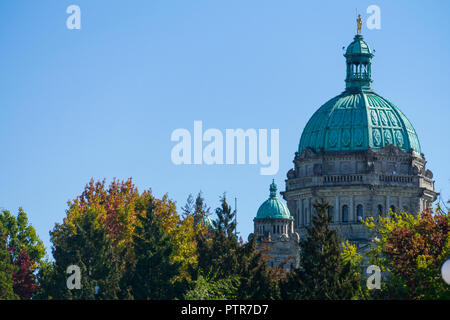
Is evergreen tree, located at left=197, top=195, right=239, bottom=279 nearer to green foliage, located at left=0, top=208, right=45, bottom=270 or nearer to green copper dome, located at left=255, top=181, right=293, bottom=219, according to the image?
green foliage, located at left=0, top=208, right=45, bottom=270

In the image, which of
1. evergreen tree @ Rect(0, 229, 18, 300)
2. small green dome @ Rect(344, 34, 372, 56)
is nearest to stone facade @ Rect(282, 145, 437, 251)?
small green dome @ Rect(344, 34, 372, 56)

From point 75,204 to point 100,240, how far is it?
13.8 metres

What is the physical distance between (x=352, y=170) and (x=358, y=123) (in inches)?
236

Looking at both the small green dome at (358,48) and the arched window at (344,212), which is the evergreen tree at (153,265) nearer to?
the arched window at (344,212)

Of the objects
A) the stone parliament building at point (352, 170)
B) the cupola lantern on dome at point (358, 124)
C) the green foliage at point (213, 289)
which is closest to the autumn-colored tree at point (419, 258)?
the green foliage at point (213, 289)

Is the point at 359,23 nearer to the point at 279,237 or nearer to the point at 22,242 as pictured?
the point at 279,237

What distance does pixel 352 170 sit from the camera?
16325 centimetres

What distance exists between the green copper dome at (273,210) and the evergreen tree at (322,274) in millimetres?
91191

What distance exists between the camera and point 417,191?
534ft

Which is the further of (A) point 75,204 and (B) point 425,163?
(B) point 425,163

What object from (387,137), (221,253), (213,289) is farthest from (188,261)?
(387,137)

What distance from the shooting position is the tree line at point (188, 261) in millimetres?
72875
